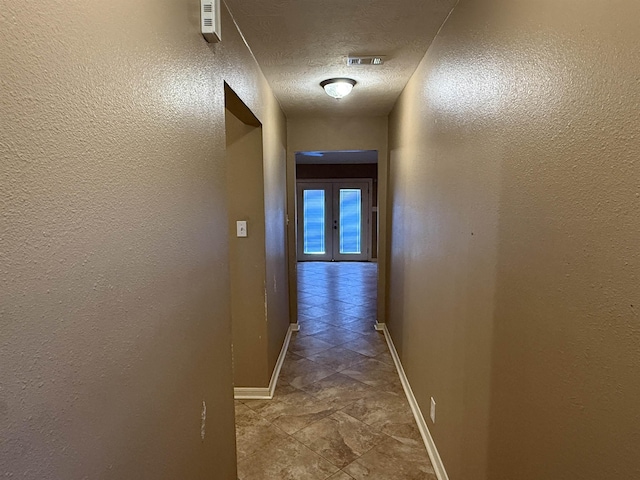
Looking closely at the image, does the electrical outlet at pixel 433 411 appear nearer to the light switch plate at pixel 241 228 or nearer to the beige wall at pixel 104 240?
the beige wall at pixel 104 240

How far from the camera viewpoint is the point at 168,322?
1195mm

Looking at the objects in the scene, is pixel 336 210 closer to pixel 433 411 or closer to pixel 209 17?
pixel 433 411

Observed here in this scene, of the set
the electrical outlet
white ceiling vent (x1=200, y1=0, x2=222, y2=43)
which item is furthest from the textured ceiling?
the electrical outlet

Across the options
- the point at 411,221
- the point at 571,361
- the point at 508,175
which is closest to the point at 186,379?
the point at 571,361

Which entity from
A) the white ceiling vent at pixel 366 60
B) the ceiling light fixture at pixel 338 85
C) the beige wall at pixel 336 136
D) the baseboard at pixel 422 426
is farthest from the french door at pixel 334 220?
the white ceiling vent at pixel 366 60

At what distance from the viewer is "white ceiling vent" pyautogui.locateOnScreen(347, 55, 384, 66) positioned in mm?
2422

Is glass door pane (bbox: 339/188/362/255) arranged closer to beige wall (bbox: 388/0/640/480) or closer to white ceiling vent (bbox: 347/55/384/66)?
white ceiling vent (bbox: 347/55/384/66)

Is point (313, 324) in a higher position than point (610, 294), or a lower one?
lower

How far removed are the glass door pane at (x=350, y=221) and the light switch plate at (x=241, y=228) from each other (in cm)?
653

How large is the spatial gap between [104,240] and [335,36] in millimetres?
1756

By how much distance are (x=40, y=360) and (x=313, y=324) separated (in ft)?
13.4

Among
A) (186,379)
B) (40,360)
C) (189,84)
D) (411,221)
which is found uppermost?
(189,84)

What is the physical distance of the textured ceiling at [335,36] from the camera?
1799 millimetres

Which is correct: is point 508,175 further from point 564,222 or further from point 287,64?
point 287,64
